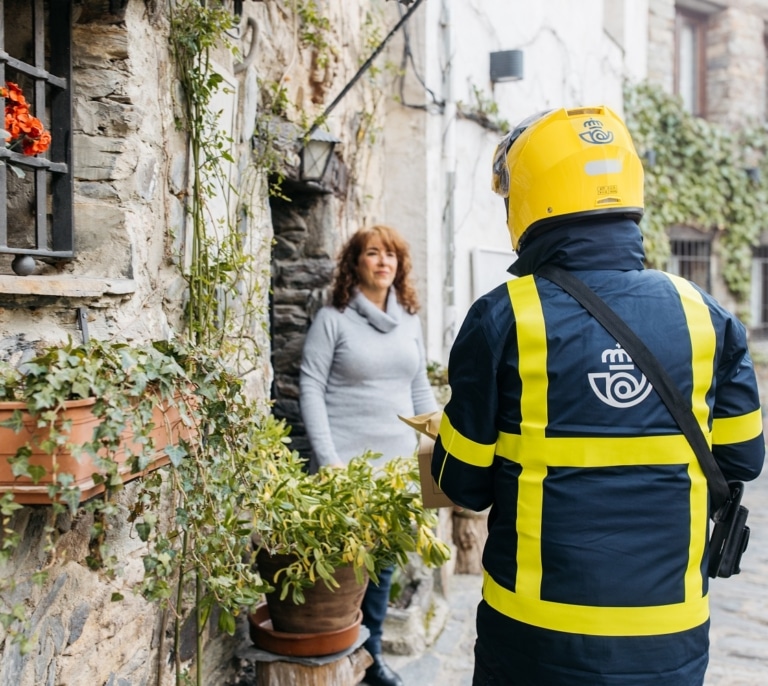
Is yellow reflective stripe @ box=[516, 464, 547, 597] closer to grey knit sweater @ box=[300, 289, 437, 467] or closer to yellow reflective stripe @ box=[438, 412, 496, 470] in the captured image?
yellow reflective stripe @ box=[438, 412, 496, 470]

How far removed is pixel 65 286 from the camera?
205 centimetres

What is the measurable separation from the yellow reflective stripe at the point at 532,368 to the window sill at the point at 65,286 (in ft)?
3.36

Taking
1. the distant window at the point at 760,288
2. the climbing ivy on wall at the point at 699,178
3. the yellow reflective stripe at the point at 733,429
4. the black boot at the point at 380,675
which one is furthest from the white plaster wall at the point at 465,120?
the distant window at the point at 760,288

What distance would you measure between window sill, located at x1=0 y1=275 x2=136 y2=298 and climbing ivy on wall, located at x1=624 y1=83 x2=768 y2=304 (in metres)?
7.69

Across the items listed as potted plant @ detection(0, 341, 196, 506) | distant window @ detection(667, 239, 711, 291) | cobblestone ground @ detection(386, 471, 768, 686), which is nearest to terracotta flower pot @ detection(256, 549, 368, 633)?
cobblestone ground @ detection(386, 471, 768, 686)

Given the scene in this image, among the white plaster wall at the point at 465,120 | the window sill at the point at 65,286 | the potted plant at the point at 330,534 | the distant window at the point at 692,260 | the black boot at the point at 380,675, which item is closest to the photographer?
the window sill at the point at 65,286

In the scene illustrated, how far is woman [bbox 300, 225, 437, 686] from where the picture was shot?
3.50 metres

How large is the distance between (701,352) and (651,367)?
13 cm

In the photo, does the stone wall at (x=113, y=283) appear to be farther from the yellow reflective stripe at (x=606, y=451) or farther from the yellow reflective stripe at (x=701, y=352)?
the yellow reflective stripe at (x=701, y=352)

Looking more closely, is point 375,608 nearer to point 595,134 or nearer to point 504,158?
point 504,158

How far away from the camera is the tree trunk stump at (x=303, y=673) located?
2.99 m

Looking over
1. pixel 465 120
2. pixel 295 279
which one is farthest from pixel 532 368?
pixel 465 120

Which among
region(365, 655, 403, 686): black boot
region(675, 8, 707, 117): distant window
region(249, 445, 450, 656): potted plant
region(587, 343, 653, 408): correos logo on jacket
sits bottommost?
region(365, 655, 403, 686): black boot

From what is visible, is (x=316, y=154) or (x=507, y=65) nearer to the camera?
(x=316, y=154)
